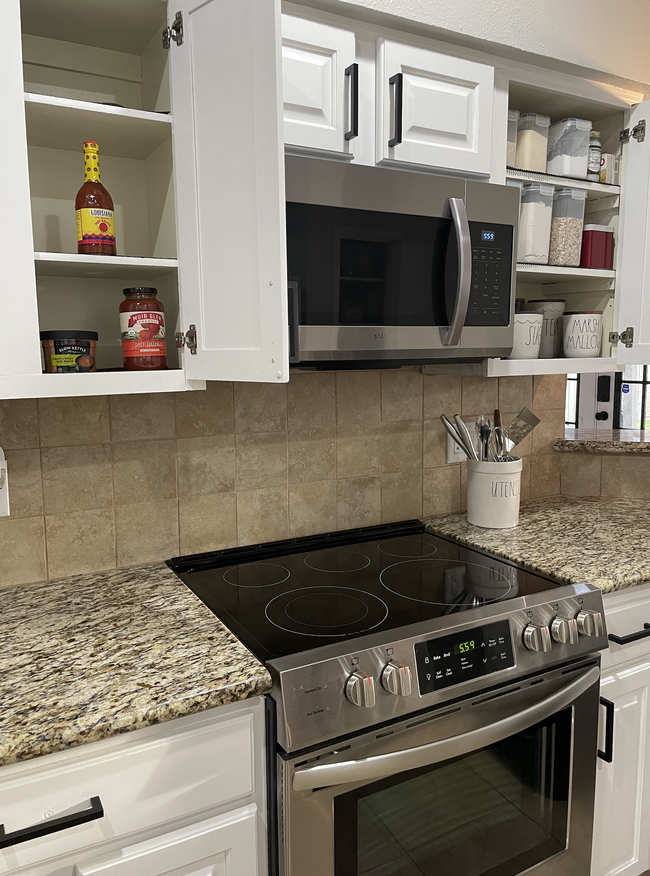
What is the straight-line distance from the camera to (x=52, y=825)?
900 millimetres

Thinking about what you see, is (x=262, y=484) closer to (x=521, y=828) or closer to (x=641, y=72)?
(x=521, y=828)

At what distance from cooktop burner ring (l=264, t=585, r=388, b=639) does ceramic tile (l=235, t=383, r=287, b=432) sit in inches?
18.0

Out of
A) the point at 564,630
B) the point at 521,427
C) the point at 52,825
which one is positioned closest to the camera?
the point at 52,825

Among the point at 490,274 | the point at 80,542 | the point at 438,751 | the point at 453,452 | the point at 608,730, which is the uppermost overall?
the point at 490,274

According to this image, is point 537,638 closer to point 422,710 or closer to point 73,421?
point 422,710

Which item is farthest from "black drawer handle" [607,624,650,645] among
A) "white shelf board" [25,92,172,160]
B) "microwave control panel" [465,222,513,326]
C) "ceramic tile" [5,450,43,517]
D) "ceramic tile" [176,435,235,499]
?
"white shelf board" [25,92,172,160]

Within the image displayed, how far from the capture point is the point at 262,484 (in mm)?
1688

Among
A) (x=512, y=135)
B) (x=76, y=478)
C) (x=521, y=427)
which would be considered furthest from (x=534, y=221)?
(x=76, y=478)

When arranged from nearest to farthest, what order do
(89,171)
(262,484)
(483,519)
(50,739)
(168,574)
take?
(50,739) → (89,171) → (168,574) → (262,484) → (483,519)

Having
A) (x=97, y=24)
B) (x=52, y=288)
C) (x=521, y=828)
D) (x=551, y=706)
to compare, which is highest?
(x=97, y=24)

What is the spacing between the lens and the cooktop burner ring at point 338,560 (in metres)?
1.56

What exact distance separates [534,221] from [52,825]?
165 centimetres

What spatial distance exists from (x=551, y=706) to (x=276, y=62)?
1301 mm

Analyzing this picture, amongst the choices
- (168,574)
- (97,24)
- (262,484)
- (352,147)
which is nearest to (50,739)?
(168,574)
